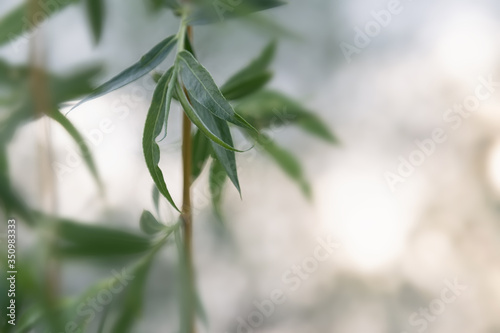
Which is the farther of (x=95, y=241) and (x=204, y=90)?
(x=95, y=241)

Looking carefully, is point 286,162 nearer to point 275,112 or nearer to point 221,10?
point 275,112

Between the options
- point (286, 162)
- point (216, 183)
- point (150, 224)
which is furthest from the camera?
point (286, 162)

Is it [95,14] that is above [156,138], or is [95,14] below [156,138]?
above

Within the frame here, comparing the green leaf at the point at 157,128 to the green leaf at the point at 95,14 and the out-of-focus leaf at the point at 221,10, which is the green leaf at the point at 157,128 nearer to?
the out-of-focus leaf at the point at 221,10

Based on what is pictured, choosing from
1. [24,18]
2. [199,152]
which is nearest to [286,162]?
[199,152]

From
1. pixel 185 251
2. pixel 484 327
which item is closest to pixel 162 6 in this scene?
pixel 185 251

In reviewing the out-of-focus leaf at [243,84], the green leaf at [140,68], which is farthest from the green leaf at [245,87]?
the green leaf at [140,68]

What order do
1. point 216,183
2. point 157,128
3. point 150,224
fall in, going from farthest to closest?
1. point 216,183
2. point 150,224
3. point 157,128

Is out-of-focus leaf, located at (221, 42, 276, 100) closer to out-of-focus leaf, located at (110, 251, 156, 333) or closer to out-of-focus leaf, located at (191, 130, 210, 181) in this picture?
out-of-focus leaf, located at (191, 130, 210, 181)

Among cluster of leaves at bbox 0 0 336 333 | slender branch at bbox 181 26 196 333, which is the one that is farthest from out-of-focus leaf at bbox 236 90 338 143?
slender branch at bbox 181 26 196 333
